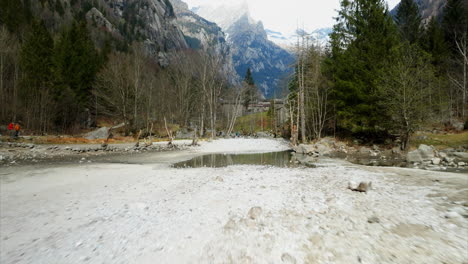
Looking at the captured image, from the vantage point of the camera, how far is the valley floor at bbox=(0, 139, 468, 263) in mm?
2852

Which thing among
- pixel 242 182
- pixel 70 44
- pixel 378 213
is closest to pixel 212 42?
pixel 70 44

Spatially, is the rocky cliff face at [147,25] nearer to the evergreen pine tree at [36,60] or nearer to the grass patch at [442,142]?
the evergreen pine tree at [36,60]

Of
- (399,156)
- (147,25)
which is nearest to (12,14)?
(147,25)

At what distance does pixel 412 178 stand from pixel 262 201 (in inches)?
241

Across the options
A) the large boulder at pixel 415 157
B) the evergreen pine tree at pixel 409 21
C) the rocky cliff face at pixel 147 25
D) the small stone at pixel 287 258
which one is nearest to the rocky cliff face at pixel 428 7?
the evergreen pine tree at pixel 409 21

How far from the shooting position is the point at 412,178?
7586 mm

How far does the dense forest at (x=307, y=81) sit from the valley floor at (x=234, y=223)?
16884 millimetres

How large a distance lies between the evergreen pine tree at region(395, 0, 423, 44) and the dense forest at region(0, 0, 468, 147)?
0.69 ft

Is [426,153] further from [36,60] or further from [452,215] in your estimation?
[36,60]

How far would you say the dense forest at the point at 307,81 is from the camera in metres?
20.5

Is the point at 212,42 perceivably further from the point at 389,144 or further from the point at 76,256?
the point at 76,256

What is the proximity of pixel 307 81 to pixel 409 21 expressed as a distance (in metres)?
34.5

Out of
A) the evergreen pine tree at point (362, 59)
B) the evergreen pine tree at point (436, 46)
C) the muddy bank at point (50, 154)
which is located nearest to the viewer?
the muddy bank at point (50, 154)

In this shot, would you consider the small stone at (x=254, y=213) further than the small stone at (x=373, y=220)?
Yes
